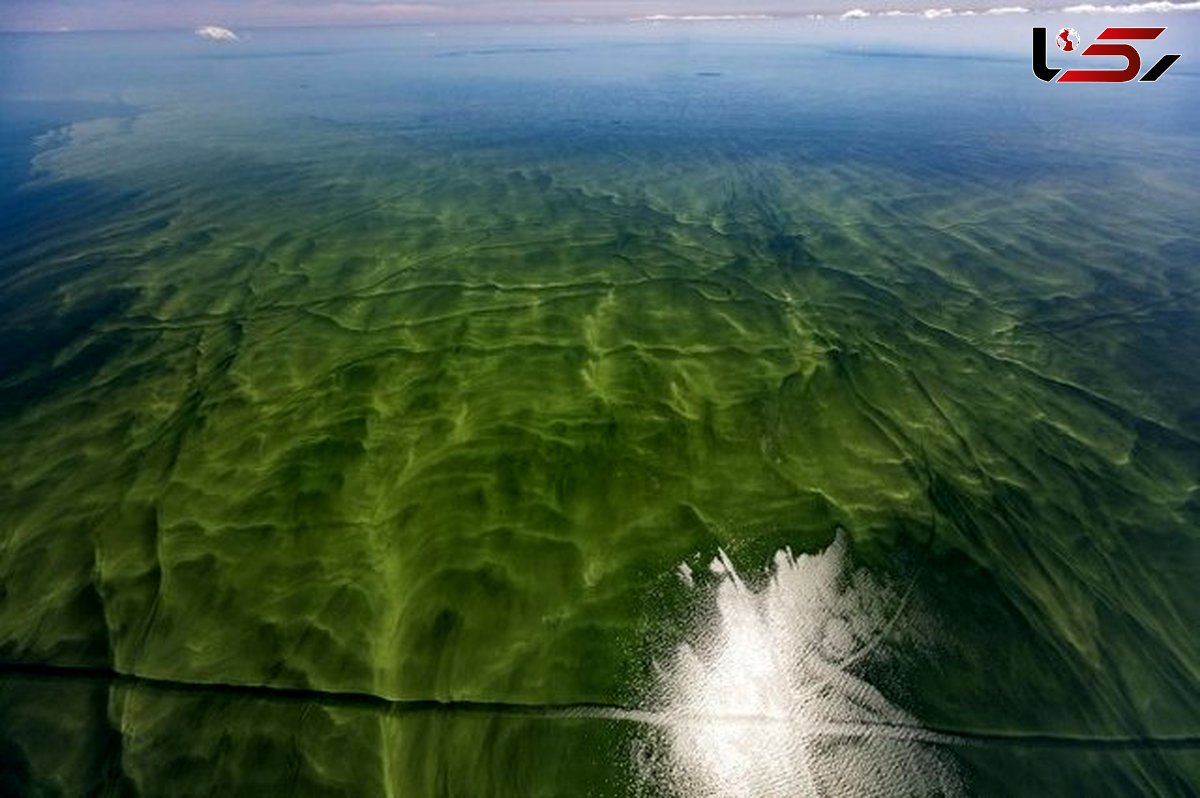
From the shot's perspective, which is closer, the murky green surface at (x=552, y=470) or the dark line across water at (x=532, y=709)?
the dark line across water at (x=532, y=709)

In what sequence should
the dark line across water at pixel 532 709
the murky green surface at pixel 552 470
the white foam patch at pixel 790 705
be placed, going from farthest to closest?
the murky green surface at pixel 552 470
the dark line across water at pixel 532 709
the white foam patch at pixel 790 705

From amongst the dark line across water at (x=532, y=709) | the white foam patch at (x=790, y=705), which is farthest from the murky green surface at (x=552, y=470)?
the white foam patch at (x=790, y=705)

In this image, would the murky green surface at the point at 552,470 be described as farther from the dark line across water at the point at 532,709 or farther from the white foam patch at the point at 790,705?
the white foam patch at the point at 790,705

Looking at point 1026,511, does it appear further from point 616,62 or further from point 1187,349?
point 616,62

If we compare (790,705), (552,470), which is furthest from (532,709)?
(552,470)

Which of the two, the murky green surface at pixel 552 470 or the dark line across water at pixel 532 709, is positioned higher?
the murky green surface at pixel 552 470

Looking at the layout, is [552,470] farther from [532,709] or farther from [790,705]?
[790,705]

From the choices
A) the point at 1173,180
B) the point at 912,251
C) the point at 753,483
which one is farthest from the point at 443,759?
the point at 1173,180
